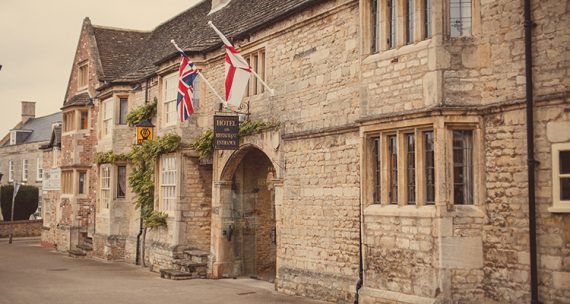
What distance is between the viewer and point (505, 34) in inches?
434

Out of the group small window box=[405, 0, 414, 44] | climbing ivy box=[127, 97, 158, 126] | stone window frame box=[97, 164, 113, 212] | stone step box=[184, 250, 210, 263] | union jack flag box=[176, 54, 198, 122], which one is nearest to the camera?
small window box=[405, 0, 414, 44]

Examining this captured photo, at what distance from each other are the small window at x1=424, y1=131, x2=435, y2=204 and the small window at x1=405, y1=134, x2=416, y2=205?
29 centimetres

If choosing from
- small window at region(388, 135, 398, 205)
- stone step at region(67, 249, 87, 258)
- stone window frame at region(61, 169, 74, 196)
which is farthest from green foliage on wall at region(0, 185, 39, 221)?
small window at region(388, 135, 398, 205)

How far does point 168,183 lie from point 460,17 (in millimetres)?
12684

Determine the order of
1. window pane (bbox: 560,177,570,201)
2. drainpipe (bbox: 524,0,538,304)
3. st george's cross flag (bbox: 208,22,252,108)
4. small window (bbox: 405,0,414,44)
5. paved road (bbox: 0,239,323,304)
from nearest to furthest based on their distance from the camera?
window pane (bbox: 560,177,570,201)
drainpipe (bbox: 524,0,538,304)
small window (bbox: 405,0,414,44)
paved road (bbox: 0,239,323,304)
st george's cross flag (bbox: 208,22,252,108)

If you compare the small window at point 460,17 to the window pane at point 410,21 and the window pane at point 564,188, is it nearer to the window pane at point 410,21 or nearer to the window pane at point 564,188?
the window pane at point 410,21

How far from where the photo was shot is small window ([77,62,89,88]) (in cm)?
3244

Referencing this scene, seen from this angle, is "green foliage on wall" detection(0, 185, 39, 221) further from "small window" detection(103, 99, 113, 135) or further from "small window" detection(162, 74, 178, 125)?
"small window" detection(162, 74, 178, 125)

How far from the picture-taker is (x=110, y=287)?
17.8m

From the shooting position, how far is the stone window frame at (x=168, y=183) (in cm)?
2117

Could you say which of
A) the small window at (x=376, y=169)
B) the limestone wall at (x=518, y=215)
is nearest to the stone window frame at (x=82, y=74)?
the small window at (x=376, y=169)

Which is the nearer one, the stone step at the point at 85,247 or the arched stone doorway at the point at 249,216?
the arched stone doorway at the point at 249,216

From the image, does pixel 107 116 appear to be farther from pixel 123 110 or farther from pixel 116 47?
pixel 116 47

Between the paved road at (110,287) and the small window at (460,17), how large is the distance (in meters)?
6.63
